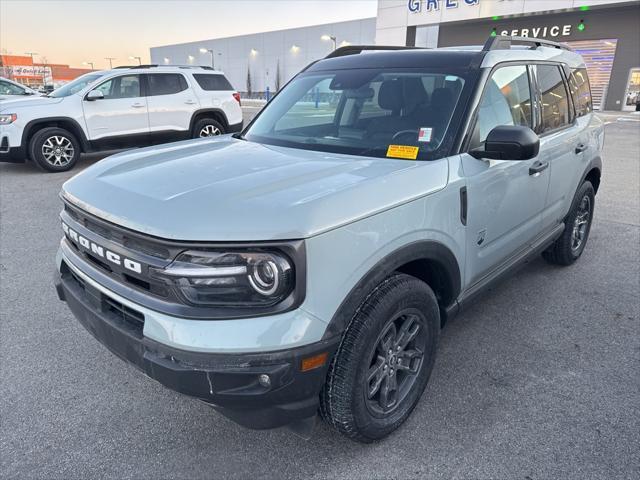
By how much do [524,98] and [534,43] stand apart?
79cm

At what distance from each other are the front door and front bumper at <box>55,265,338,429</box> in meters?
1.27

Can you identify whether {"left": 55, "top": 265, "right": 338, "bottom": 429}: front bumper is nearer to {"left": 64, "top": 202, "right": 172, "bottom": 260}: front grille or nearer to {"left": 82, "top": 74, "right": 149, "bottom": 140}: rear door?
{"left": 64, "top": 202, "right": 172, "bottom": 260}: front grille

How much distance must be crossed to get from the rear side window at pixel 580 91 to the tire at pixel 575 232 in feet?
2.25

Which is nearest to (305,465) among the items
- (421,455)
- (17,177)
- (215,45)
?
(421,455)

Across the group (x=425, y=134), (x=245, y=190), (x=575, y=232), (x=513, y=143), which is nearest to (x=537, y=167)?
(x=513, y=143)

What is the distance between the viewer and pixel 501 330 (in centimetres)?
343

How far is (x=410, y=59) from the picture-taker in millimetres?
3012

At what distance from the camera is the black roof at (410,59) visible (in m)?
2.84

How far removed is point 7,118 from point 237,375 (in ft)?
28.4

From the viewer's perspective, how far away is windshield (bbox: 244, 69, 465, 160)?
2.64 m

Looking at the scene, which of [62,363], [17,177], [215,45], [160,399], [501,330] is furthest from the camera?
[215,45]

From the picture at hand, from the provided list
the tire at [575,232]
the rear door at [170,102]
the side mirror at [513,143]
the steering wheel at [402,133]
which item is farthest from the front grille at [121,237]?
the rear door at [170,102]

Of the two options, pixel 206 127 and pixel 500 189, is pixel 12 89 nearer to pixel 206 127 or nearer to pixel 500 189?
pixel 206 127

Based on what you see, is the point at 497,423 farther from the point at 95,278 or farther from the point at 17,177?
the point at 17,177
